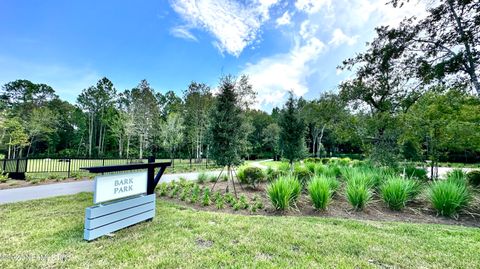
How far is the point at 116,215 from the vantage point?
11.6 feet

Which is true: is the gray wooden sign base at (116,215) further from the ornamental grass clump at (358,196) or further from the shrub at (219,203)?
the ornamental grass clump at (358,196)

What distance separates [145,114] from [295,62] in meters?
18.4

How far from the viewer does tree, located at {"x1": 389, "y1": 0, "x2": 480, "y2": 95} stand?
734 cm

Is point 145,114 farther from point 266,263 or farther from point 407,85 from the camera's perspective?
point 266,263

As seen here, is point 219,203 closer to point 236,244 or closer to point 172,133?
point 236,244

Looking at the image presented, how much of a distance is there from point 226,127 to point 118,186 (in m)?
4.21

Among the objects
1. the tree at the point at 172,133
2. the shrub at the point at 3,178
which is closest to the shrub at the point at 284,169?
the shrub at the point at 3,178

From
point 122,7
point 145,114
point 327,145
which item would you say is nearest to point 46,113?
point 145,114

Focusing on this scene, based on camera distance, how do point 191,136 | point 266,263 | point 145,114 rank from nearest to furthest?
point 266,263 < point 145,114 < point 191,136

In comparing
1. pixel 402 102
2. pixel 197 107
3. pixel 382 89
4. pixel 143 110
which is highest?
pixel 197 107

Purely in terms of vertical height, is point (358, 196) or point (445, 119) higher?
point (445, 119)

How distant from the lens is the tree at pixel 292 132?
11.2 metres

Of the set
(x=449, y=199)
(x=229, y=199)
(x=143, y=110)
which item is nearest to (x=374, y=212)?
(x=449, y=199)

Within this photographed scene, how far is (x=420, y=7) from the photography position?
8.48 m
